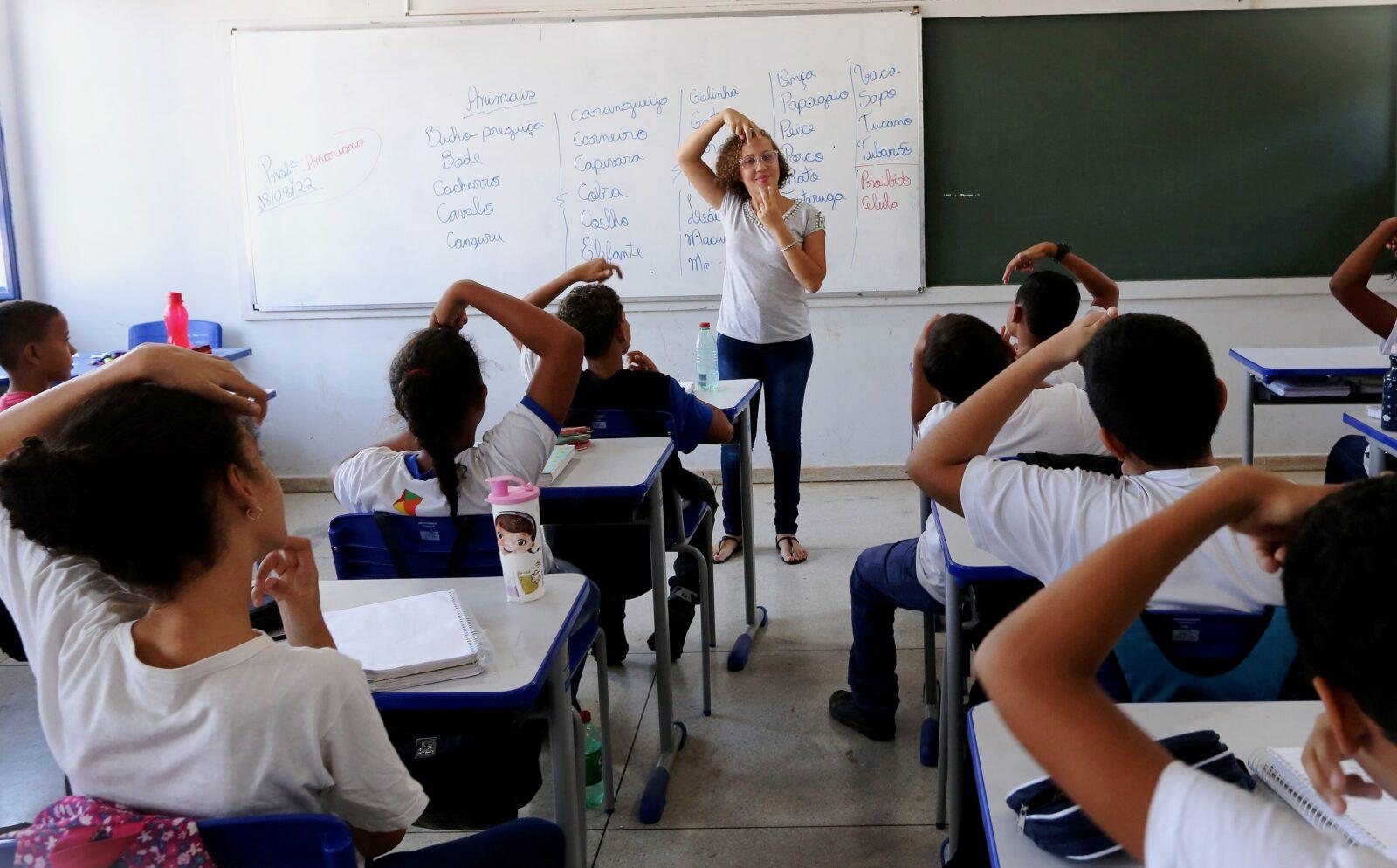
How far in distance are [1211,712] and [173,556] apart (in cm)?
115

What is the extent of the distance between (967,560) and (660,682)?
1.09 metres

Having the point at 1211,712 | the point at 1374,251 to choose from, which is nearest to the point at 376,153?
the point at 1374,251

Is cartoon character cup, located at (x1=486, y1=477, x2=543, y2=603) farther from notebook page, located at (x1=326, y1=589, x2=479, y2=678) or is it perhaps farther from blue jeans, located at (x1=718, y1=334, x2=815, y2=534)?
blue jeans, located at (x1=718, y1=334, x2=815, y2=534)

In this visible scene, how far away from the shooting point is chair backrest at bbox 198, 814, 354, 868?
0.98 m

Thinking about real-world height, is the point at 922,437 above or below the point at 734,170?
below

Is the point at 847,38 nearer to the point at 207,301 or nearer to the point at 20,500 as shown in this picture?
the point at 207,301

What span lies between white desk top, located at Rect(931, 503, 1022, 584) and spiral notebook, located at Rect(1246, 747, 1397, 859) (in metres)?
0.70

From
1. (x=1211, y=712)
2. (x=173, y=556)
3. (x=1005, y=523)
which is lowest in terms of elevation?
(x=1211, y=712)

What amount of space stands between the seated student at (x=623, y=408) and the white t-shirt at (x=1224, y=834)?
2.03m

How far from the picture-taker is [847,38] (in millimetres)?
4816

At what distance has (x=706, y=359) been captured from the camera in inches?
174

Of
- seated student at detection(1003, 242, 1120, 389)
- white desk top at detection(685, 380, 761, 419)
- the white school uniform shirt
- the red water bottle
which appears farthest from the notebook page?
the red water bottle

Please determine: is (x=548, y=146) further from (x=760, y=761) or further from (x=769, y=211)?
(x=760, y=761)

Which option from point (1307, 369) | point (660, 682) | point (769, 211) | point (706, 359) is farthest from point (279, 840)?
→ point (706, 359)
